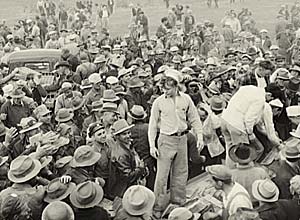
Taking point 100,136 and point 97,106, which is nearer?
point 100,136

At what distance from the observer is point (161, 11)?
36.1 meters

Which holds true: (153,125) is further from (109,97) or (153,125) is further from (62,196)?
(62,196)

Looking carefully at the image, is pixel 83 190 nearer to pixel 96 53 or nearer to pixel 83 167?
pixel 83 167

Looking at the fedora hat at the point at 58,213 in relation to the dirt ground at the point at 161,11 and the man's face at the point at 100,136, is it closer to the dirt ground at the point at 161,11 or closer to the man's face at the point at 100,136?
the man's face at the point at 100,136

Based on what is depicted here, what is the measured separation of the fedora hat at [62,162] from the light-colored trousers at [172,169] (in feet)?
4.48

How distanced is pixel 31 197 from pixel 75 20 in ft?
68.8

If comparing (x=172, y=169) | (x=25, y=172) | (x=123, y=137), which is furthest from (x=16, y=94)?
(x=25, y=172)

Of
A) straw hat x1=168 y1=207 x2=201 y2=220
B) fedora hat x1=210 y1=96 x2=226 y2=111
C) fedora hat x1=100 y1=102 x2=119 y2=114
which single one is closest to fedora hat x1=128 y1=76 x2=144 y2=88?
fedora hat x1=100 y1=102 x2=119 y2=114

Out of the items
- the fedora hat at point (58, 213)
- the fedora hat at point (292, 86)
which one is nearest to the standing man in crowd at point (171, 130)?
the fedora hat at point (58, 213)

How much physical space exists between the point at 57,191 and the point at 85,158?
2.72ft

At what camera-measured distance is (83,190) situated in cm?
655

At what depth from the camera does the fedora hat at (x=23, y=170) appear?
6.97m

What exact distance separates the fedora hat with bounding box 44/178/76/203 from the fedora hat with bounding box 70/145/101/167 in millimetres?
624

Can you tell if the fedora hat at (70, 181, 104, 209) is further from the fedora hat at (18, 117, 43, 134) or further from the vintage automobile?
the vintage automobile
